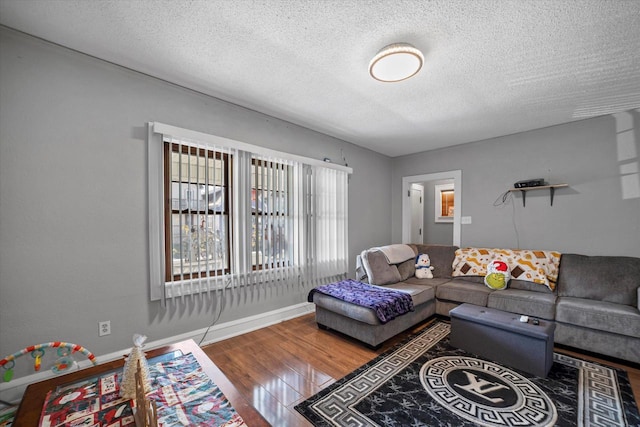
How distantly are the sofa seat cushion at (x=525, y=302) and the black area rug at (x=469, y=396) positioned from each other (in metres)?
0.44

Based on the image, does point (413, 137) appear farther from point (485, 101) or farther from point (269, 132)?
point (269, 132)

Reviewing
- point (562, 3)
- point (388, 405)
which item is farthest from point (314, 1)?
point (388, 405)

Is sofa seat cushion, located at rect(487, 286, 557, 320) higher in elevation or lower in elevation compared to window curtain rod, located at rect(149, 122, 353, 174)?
lower

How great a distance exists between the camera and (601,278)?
289cm

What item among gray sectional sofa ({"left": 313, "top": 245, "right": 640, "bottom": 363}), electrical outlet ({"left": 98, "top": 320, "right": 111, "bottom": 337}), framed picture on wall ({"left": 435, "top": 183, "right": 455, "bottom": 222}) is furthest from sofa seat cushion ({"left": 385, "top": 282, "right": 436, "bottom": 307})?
framed picture on wall ({"left": 435, "top": 183, "right": 455, "bottom": 222})

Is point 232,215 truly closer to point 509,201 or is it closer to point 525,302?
point 525,302

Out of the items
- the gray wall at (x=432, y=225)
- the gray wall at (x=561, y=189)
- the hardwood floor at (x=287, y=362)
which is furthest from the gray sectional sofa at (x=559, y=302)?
the gray wall at (x=432, y=225)

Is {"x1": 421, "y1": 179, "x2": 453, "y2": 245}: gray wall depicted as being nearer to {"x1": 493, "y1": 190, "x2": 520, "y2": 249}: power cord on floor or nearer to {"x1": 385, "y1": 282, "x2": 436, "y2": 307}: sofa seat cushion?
{"x1": 493, "y1": 190, "x2": 520, "y2": 249}: power cord on floor

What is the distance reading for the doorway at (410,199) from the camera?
4.41 m

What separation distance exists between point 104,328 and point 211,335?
3.07 feet

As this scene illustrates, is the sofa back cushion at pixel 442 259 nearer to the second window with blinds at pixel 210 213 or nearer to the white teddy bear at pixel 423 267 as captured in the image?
the white teddy bear at pixel 423 267

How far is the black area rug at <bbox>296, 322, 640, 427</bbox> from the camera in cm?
170

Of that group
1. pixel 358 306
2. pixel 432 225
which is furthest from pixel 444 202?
pixel 358 306

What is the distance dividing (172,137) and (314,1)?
1726mm
